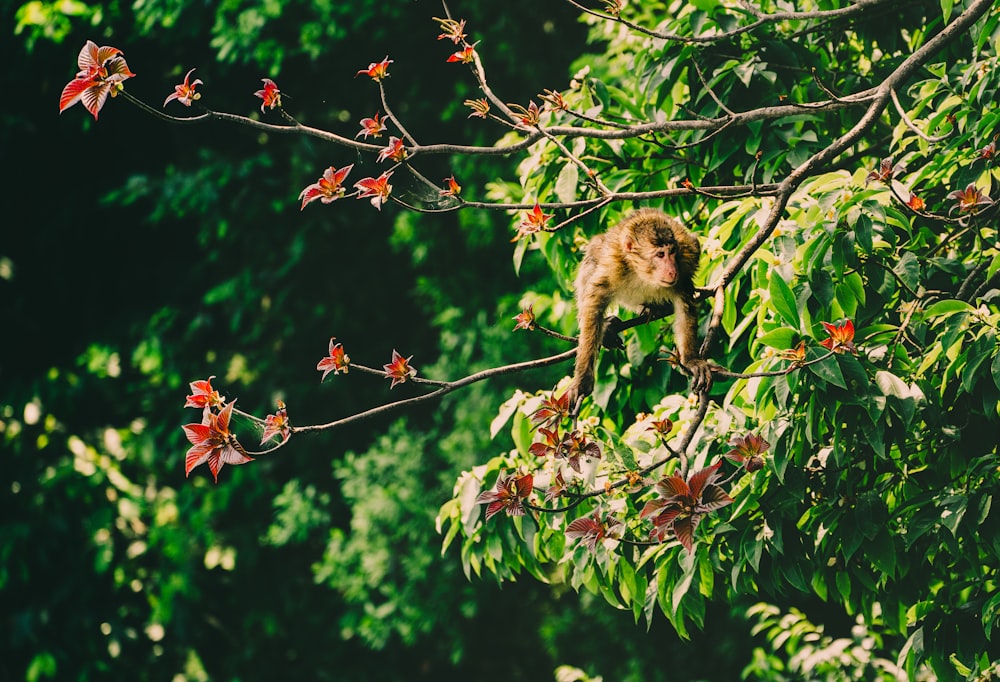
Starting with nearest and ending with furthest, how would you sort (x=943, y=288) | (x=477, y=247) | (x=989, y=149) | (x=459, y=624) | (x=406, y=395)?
(x=989, y=149), (x=943, y=288), (x=477, y=247), (x=459, y=624), (x=406, y=395)

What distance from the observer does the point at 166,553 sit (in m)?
9.08

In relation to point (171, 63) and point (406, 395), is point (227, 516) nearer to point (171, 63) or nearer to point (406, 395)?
point (406, 395)

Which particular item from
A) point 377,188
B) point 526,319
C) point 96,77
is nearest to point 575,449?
point 526,319

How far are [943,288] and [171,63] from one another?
7.44m

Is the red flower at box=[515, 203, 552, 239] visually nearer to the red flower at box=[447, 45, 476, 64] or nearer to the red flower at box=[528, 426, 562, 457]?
the red flower at box=[447, 45, 476, 64]

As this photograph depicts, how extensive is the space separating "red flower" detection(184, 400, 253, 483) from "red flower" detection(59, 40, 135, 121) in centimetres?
69

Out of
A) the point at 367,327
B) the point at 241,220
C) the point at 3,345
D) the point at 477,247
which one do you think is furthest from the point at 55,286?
the point at 477,247

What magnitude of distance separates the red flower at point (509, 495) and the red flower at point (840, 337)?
0.74m

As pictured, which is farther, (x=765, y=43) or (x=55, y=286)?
(x=55, y=286)

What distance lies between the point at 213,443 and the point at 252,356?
6.98m

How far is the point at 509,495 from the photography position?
2508 millimetres

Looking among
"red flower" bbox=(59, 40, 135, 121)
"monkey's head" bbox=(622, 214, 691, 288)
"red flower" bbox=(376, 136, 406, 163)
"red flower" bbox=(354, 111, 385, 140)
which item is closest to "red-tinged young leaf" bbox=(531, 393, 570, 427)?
"red flower" bbox=(376, 136, 406, 163)

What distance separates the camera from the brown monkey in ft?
10.8

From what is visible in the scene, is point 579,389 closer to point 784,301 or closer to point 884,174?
point 784,301
